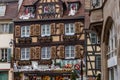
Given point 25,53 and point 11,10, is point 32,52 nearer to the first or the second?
point 25,53

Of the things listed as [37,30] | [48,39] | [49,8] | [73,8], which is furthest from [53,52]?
[73,8]

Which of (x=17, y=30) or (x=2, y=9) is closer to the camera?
(x=17, y=30)

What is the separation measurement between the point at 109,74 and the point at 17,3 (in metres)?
35.1

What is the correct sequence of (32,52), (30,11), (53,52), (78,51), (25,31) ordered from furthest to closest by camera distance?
1. (30,11)
2. (25,31)
3. (32,52)
4. (53,52)
5. (78,51)

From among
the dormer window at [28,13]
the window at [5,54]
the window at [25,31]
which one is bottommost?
the window at [5,54]

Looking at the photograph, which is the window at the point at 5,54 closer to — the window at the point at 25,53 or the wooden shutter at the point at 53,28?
the window at the point at 25,53

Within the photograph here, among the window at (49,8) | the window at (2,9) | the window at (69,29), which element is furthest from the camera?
the window at (2,9)

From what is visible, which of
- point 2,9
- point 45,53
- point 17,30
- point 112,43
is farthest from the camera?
point 2,9

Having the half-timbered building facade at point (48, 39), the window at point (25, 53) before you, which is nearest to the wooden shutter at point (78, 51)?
the half-timbered building facade at point (48, 39)

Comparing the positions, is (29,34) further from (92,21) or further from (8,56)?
(92,21)

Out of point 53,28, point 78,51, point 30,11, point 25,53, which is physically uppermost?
point 30,11

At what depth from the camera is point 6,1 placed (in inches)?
2071

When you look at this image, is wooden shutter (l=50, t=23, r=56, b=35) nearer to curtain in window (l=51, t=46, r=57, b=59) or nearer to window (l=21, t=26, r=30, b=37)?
curtain in window (l=51, t=46, r=57, b=59)

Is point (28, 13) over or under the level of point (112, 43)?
over
